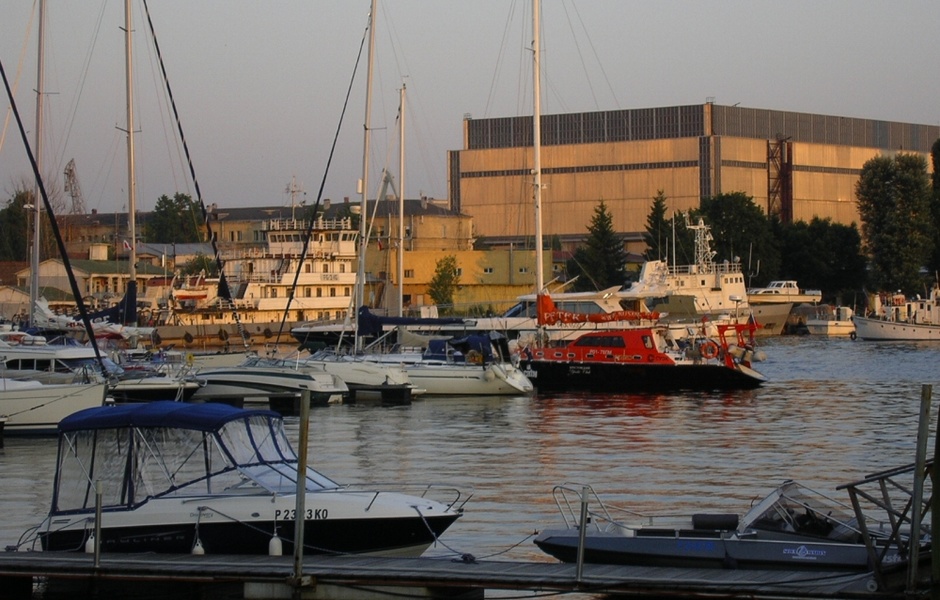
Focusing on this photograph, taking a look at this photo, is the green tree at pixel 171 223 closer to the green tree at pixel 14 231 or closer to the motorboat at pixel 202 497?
the green tree at pixel 14 231

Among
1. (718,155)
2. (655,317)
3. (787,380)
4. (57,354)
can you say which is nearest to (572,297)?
(655,317)

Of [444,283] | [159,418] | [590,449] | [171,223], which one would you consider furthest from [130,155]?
[171,223]

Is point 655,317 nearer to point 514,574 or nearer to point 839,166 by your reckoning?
point 514,574

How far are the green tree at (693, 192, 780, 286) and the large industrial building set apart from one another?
17.3 m

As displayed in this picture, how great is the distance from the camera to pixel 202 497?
18.0 meters

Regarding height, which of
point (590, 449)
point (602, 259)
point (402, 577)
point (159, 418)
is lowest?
point (590, 449)

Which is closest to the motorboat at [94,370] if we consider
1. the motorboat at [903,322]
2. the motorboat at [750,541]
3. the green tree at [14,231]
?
the motorboat at [750,541]

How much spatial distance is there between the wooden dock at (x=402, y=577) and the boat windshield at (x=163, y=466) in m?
1.02

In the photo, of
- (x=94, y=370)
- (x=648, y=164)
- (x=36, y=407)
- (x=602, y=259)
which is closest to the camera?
(x=36, y=407)

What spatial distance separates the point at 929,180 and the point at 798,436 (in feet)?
310

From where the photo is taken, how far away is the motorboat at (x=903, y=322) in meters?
99.1

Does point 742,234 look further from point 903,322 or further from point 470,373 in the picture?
point 470,373

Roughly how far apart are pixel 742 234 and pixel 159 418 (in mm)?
112342

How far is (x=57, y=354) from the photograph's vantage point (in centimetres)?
4234
